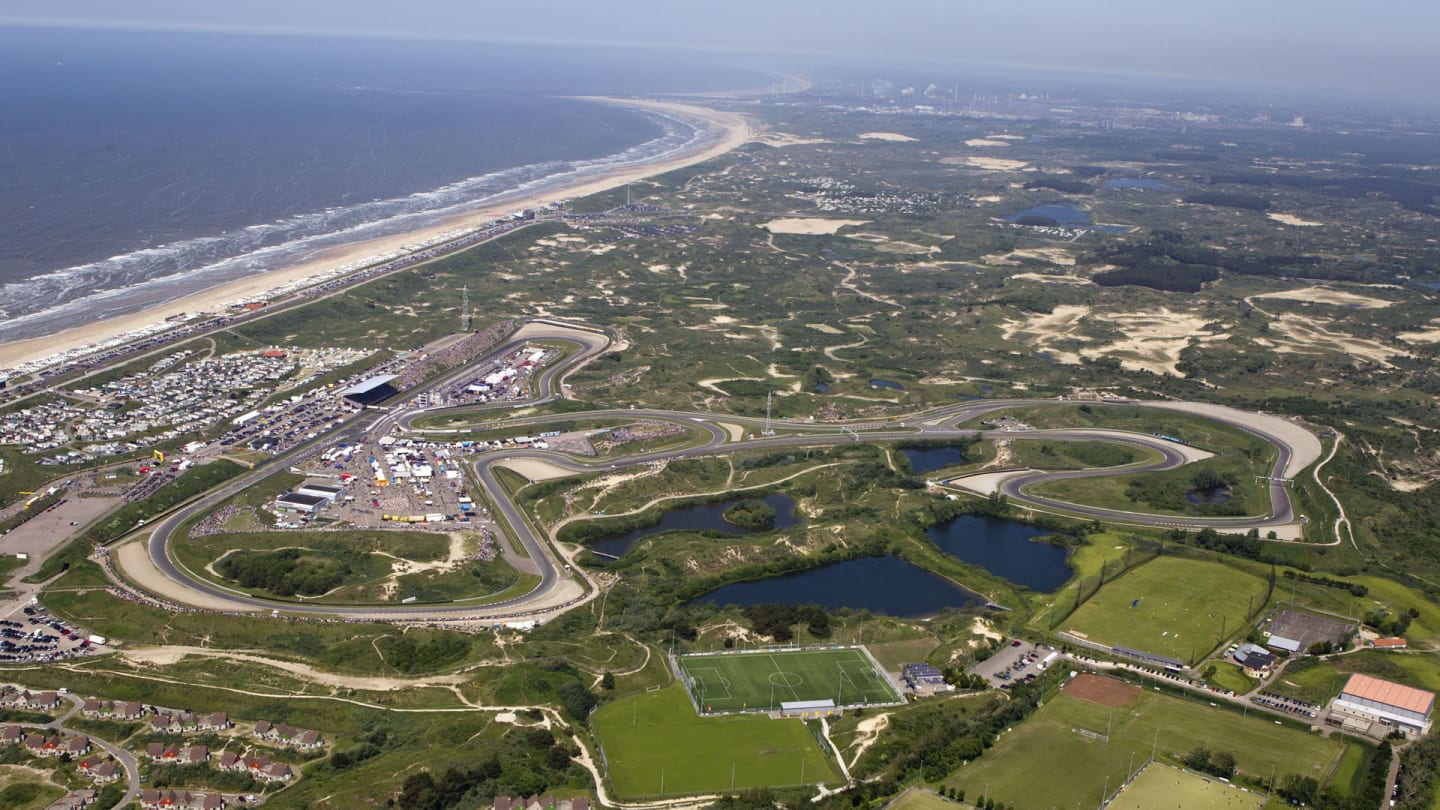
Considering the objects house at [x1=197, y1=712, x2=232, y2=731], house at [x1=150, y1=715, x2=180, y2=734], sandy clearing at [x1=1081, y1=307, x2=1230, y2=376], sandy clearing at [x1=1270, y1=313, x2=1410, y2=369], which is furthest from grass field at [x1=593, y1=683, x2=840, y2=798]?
sandy clearing at [x1=1270, y1=313, x2=1410, y2=369]

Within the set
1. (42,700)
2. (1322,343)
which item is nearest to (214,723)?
(42,700)

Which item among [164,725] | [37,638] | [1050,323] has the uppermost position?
[1050,323]

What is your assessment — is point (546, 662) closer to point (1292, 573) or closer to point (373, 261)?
point (1292, 573)

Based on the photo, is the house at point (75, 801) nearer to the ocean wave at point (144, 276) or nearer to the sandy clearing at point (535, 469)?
the sandy clearing at point (535, 469)

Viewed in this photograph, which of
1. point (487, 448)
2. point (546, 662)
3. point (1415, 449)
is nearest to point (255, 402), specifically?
point (487, 448)

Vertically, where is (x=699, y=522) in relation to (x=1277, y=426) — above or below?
below

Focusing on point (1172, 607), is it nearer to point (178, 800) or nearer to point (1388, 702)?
point (1388, 702)

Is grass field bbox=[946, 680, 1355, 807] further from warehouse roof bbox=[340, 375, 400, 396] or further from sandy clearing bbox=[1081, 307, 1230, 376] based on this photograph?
sandy clearing bbox=[1081, 307, 1230, 376]
